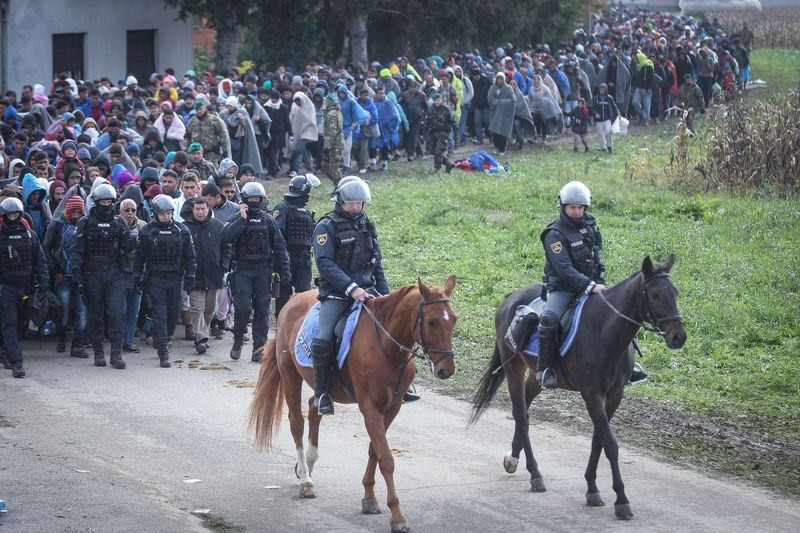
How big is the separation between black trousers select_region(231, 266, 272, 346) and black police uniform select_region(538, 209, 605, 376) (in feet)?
16.3

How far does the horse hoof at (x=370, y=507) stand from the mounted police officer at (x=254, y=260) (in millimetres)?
5218

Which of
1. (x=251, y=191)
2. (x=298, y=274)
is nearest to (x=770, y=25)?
(x=298, y=274)

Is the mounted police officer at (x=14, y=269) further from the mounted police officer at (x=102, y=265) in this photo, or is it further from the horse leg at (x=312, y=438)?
the horse leg at (x=312, y=438)

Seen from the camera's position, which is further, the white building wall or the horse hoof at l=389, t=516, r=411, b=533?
the white building wall

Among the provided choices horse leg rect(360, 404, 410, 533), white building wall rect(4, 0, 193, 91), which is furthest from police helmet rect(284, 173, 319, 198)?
white building wall rect(4, 0, 193, 91)

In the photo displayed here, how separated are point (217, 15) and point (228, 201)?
19778mm

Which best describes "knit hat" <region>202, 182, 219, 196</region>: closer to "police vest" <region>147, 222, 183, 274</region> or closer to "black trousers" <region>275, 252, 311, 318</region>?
"police vest" <region>147, 222, 183, 274</region>

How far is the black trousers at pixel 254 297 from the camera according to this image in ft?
47.8

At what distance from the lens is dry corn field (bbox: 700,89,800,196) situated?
2314 cm

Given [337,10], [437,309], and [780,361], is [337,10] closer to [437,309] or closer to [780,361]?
[780,361]

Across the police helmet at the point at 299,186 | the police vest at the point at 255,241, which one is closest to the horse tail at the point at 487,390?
the police vest at the point at 255,241

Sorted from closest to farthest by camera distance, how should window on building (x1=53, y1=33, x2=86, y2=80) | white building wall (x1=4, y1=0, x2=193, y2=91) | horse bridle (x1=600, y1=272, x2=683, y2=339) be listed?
1. horse bridle (x1=600, y1=272, x2=683, y2=339)
2. white building wall (x1=4, y1=0, x2=193, y2=91)
3. window on building (x1=53, y1=33, x2=86, y2=80)

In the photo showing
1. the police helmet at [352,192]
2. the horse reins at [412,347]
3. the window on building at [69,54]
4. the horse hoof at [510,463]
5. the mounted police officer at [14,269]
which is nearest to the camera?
the horse reins at [412,347]

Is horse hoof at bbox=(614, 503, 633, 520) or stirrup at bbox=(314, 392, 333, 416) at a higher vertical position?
stirrup at bbox=(314, 392, 333, 416)
